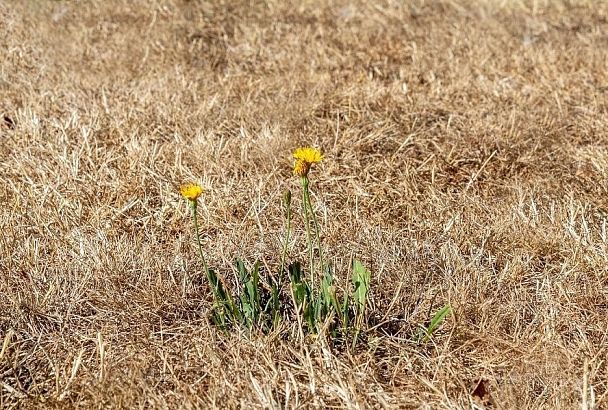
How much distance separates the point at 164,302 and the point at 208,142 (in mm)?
1170

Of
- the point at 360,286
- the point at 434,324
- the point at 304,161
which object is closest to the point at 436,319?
the point at 434,324

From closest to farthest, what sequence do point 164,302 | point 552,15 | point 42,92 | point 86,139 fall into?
point 164,302 → point 86,139 → point 42,92 → point 552,15

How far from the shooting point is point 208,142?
315 centimetres

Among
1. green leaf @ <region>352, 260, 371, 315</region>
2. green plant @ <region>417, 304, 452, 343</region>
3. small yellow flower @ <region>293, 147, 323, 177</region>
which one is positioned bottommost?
green plant @ <region>417, 304, 452, 343</region>

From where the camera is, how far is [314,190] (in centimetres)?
295

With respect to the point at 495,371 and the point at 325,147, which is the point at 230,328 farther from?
the point at 325,147

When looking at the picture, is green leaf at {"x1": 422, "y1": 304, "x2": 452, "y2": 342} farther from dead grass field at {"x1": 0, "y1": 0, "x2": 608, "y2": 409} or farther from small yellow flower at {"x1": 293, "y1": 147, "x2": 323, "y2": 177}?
small yellow flower at {"x1": 293, "y1": 147, "x2": 323, "y2": 177}

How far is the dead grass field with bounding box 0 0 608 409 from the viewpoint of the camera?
189 centimetres

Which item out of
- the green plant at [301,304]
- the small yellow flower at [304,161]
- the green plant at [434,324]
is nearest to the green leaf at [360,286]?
the green plant at [301,304]

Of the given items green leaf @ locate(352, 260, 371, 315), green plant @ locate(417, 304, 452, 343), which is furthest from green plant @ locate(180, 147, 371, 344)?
green plant @ locate(417, 304, 452, 343)

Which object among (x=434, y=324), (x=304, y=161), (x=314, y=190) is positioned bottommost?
(x=314, y=190)

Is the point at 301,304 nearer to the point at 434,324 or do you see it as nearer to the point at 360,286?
the point at 360,286

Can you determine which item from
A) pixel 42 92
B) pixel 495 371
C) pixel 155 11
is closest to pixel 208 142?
pixel 42 92

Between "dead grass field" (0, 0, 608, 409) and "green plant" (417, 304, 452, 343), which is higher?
"green plant" (417, 304, 452, 343)
